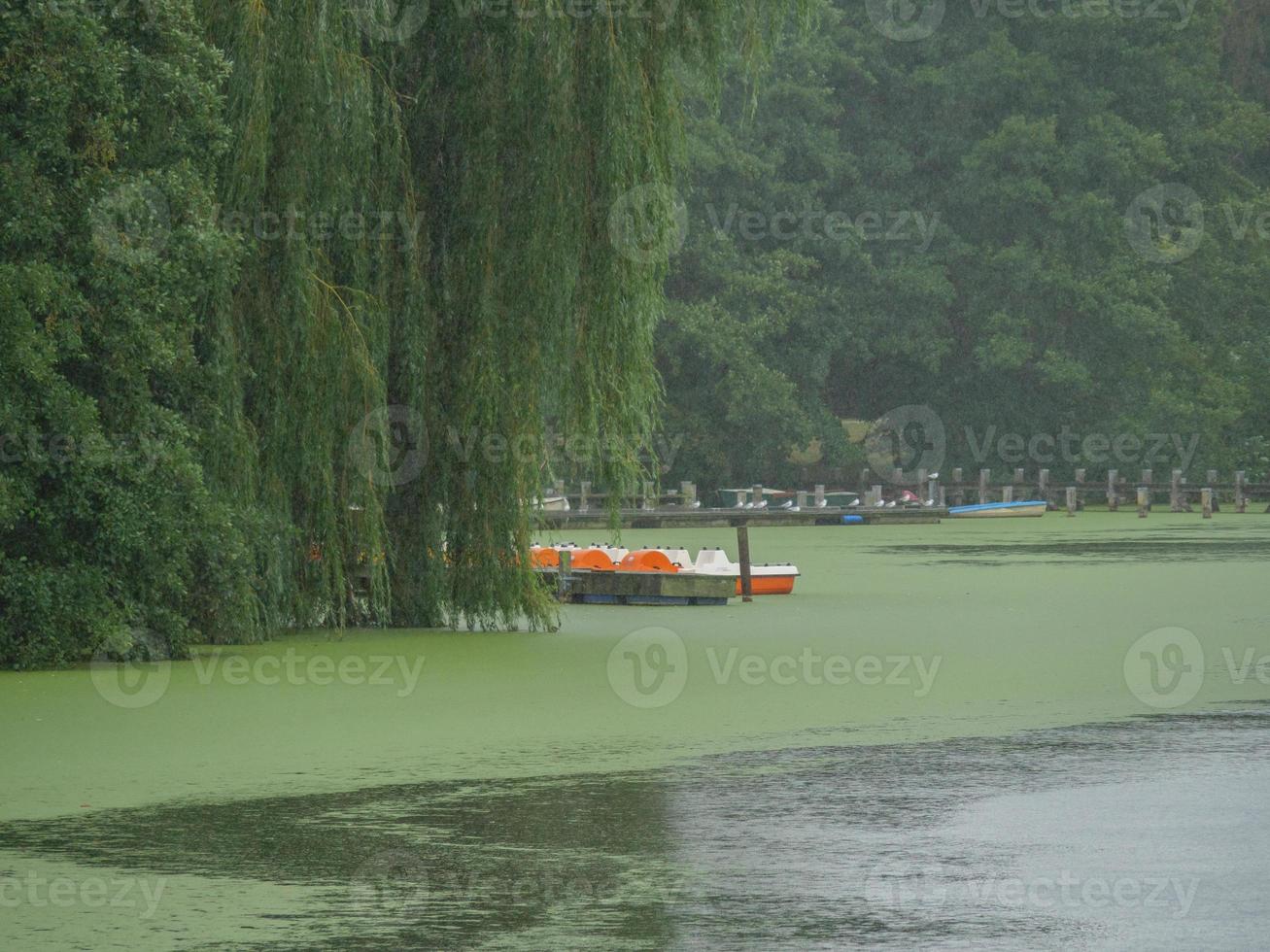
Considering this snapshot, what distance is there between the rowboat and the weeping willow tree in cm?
3255

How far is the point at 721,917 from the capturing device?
7715mm

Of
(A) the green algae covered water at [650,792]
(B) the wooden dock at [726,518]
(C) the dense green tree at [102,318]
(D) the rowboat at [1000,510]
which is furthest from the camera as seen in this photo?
(D) the rowboat at [1000,510]

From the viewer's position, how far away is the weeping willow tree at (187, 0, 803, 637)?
17.3 m

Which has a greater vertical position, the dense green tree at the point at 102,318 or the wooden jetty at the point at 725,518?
the dense green tree at the point at 102,318

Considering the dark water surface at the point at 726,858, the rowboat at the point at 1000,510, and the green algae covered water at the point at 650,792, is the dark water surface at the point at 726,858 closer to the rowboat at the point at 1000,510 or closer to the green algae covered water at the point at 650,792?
the green algae covered water at the point at 650,792

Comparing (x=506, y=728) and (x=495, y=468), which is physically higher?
(x=495, y=468)

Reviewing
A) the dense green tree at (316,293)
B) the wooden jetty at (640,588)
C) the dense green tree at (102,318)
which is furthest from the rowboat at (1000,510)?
the dense green tree at (102,318)

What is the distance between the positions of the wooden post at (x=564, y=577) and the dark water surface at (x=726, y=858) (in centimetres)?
1166

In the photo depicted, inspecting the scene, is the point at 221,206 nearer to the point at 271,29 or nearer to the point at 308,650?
the point at 271,29

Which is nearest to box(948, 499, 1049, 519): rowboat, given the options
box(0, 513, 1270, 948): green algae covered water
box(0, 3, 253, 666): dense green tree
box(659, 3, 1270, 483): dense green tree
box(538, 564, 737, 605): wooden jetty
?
box(659, 3, 1270, 483): dense green tree

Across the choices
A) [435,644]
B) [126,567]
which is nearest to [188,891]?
[126,567]

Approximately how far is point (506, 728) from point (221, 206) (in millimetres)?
6095

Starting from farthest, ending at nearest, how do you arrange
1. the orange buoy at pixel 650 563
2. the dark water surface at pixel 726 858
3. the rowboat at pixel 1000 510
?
the rowboat at pixel 1000 510 → the orange buoy at pixel 650 563 → the dark water surface at pixel 726 858

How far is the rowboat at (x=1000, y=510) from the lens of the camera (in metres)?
51.2
